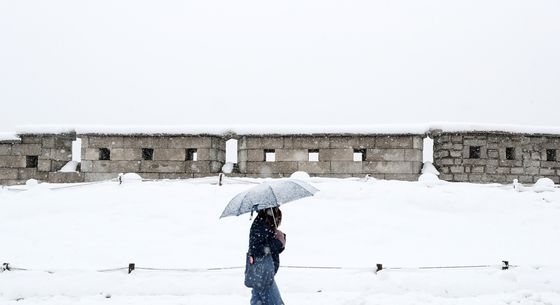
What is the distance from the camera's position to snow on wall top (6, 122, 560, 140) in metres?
12.1

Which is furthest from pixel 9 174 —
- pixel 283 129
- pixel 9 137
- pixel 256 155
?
pixel 283 129

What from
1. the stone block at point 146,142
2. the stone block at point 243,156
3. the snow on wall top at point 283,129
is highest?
the snow on wall top at point 283,129

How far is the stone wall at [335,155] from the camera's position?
40.8 feet

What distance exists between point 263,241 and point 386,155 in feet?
29.8

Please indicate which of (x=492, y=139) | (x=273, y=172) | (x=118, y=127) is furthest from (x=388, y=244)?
(x=118, y=127)

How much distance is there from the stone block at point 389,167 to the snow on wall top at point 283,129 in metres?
0.92

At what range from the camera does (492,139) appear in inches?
481

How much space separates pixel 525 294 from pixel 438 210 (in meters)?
3.14

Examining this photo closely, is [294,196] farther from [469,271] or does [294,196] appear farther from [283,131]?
[283,131]

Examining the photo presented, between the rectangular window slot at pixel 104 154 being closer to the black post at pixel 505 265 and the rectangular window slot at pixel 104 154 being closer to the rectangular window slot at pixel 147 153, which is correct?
the rectangular window slot at pixel 147 153

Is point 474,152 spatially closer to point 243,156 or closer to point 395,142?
point 395,142

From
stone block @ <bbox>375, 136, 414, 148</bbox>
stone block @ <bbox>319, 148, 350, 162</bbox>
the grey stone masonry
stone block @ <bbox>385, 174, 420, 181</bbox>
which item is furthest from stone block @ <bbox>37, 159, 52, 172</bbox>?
the grey stone masonry

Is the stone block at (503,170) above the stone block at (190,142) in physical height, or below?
below

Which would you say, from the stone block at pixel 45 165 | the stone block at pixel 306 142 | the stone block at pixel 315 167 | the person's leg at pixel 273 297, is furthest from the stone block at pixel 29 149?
the person's leg at pixel 273 297
